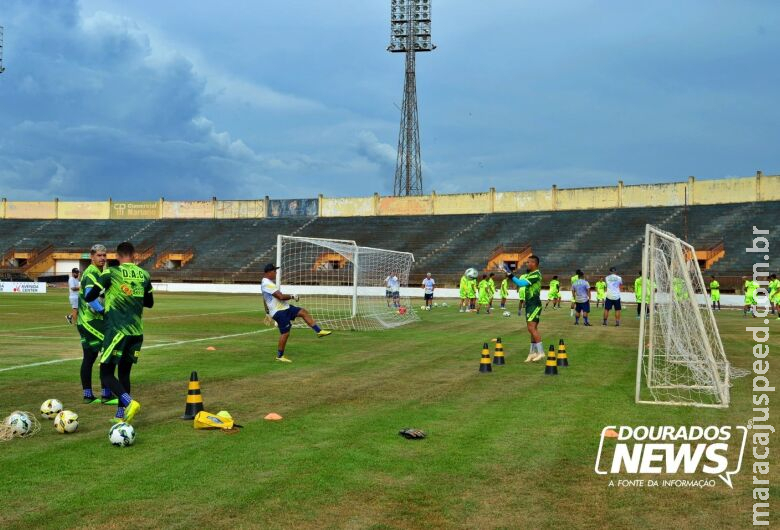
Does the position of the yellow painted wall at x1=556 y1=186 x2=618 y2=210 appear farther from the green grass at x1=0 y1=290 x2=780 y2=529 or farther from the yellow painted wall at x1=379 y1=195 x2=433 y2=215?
the green grass at x1=0 y1=290 x2=780 y2=529

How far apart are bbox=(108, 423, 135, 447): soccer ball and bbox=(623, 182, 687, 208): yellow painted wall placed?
6476 cm

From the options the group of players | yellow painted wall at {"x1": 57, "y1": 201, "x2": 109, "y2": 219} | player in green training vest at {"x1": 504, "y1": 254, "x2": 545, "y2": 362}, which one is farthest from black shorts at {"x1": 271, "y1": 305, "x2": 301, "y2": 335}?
yellow painted wall at {"x1": 57, "y1": 201, "x2": 109, "y2": 219}

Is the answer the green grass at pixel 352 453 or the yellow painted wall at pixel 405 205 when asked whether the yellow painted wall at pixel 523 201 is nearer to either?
the yellow painted wall at pixel 405 205

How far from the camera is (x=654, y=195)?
67375 millimetres

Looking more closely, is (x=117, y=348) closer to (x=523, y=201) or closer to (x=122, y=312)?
(x=122, y=312)

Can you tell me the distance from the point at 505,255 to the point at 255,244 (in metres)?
25.5

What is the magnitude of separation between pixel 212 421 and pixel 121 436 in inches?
42.9

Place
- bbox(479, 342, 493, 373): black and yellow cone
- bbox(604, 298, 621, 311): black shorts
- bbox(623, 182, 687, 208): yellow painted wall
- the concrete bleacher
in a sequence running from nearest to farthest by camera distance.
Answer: bbox(479, 342, 493, 373): black and yellow cone
bbox(604, 298, 621, 311): black shorts
the concrete bleacher
bbox(623, 182, 687, 208): yellow painted wall

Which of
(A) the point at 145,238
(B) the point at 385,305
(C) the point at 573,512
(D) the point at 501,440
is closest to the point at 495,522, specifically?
(C) the point at 573,512

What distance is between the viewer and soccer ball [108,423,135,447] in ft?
25.4

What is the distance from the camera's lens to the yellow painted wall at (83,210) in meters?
86.7

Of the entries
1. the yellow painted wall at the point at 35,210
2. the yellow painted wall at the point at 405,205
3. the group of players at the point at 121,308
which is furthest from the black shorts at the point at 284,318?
the yellow painted wall at the point at 35,210

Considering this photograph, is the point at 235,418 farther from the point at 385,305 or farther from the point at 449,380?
the point at 385,305

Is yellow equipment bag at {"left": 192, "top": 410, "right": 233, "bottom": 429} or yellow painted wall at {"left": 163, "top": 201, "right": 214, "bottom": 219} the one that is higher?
yellow painted wall at {"left": 163, "top": 201, "right": 214, "bottom": 219}
